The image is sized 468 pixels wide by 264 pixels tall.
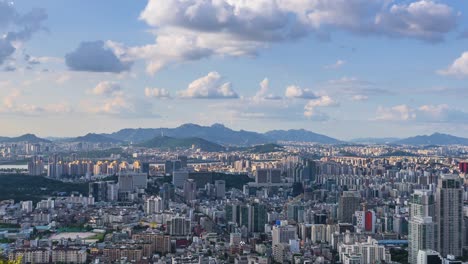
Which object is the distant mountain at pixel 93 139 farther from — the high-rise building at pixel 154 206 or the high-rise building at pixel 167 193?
the high-rise building at pixel 154 206

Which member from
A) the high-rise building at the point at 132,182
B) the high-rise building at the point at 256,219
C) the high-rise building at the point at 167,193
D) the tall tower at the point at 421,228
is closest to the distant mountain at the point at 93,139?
the high-rise building at the point at 132,182

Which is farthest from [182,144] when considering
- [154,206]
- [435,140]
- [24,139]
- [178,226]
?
[435,140]

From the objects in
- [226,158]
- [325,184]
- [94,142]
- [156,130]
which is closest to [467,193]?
[325,184]

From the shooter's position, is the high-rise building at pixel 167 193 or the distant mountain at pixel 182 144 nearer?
the high-rise building at pixel 167 193

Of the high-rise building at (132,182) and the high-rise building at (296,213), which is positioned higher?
the high-rise building at (132,182)

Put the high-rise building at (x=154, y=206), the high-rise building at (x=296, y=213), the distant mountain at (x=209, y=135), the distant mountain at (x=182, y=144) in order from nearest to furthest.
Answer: the high-rise building at (x=296, y=213) → the high-rise building at (x=154, y=206) → the distant mountain at (x=182, y=144) → the distant mountain at (x=209, y=135)

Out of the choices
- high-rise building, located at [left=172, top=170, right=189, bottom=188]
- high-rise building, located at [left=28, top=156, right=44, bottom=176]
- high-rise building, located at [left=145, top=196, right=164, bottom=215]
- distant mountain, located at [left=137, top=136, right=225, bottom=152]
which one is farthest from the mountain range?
high-rise building, located at [left=145, top=196, right=164, bottom=215]
